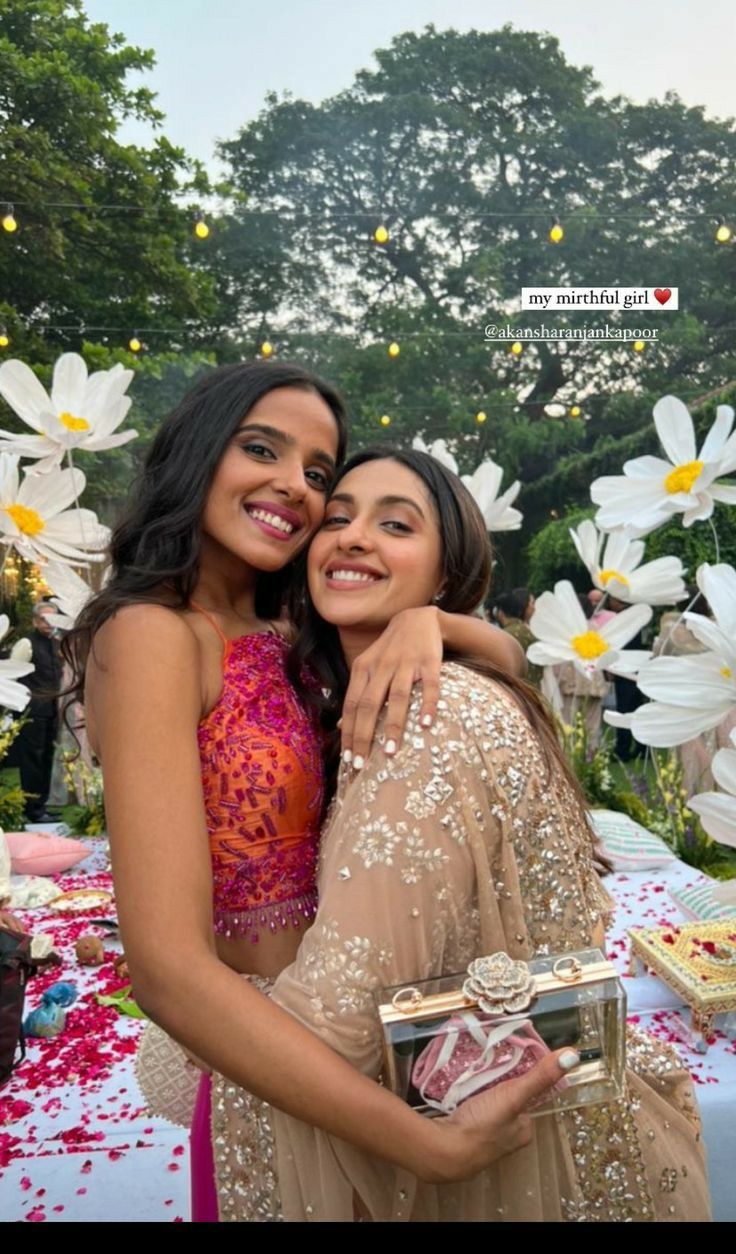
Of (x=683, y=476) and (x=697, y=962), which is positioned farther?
(x=697, y=962)

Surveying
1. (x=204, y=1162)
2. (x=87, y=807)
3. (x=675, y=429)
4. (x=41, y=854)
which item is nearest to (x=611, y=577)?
(x=675, y=429)

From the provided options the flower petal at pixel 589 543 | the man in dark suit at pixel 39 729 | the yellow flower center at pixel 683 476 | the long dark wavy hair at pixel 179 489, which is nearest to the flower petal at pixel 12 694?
the long dark wavy hair at pixel 179 489

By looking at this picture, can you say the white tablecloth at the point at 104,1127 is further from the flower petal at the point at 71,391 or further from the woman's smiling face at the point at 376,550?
the flower petal at the point at 71,391

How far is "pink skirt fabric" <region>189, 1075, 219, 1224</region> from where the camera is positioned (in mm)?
930

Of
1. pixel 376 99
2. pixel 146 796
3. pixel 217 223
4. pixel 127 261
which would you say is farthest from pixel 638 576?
pixel 217 223

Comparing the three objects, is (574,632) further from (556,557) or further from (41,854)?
(556,557)

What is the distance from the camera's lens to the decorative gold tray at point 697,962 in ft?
4.89

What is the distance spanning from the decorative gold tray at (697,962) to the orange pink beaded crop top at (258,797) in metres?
0.88

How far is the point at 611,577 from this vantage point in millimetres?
1961

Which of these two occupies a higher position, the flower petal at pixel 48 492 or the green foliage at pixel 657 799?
the flower petal at pixel 48 492

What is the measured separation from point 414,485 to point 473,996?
59cm

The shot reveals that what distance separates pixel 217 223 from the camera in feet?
24.5

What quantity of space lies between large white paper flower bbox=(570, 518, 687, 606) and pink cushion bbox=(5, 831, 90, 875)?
5.61 ft

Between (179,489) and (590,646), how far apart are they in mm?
1281
